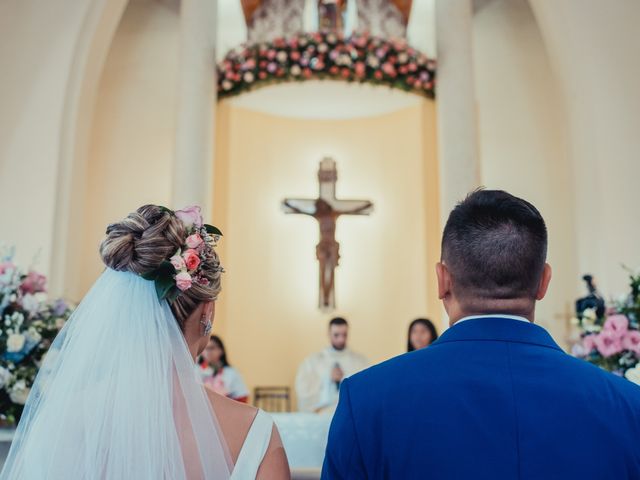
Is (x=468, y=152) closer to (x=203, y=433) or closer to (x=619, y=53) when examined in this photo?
(x=619, y=53)

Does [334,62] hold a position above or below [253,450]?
above

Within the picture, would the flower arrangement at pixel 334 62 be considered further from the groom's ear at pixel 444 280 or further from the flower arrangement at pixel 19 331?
the groom's ear at pixel 444 280

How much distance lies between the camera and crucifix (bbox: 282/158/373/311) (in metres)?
7.80

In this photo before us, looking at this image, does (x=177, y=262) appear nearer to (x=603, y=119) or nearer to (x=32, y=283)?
(x=32, y=283)

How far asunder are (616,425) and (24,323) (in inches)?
141

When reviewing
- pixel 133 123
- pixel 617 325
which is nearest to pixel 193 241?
pixel 617 325

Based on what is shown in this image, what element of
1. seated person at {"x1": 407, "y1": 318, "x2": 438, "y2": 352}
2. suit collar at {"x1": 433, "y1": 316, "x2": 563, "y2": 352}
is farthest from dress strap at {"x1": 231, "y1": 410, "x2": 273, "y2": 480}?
seated person at {"x1": 407, "y1": 318, "x2": 438, "y2": 352}

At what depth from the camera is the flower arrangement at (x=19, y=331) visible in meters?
4.10

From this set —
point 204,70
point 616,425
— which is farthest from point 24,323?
point 204,70

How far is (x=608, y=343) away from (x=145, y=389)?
116 inches

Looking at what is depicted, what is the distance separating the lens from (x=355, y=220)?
8664mm

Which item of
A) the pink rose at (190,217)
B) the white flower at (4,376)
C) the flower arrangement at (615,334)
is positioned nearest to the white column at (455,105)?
the flower arrangement at (615,334)

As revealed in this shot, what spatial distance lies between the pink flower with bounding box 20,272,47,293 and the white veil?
235 cm

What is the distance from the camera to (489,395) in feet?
5.24
